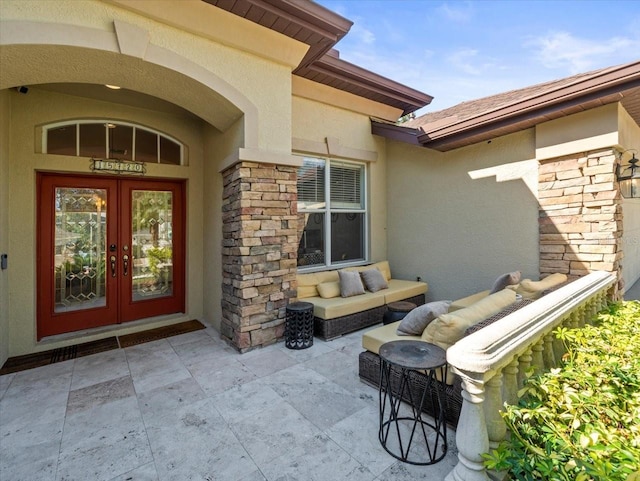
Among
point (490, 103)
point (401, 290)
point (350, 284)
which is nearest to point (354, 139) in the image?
point (490, 103)

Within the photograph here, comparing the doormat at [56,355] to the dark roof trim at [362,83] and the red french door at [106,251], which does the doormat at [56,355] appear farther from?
the dark roof trim at [362,83]

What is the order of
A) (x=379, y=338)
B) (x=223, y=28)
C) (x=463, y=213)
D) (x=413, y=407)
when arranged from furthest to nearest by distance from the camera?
(x=463, y=213) < (x=223, y=28) < (x=379, y=338) < (x=413, y=407)

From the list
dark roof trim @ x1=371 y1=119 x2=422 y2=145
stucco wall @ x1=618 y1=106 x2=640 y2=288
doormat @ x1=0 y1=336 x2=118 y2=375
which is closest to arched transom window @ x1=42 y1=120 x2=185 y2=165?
doormat @ x1=0 y1=336 x2=118 y2=375

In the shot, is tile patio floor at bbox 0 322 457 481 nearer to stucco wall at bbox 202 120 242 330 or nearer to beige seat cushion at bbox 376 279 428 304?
stucco wall at bbox 202 120 242 330

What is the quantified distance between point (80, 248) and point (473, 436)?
18.0 feet

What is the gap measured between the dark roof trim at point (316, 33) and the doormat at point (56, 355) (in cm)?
459

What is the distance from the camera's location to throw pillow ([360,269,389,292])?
5.42 metres

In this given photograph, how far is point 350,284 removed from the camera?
5129 millimetres

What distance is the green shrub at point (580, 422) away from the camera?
124 centimetres

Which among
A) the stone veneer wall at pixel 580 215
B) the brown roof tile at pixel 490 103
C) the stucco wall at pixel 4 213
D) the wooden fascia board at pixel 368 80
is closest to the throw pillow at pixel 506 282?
the stone veneer wall at pixel 580 215

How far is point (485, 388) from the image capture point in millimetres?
1742

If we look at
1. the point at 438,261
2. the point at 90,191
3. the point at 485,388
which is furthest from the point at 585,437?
the point at 90,191

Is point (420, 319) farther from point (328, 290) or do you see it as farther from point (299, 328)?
point (328, 290)

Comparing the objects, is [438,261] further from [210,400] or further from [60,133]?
[60,133]
